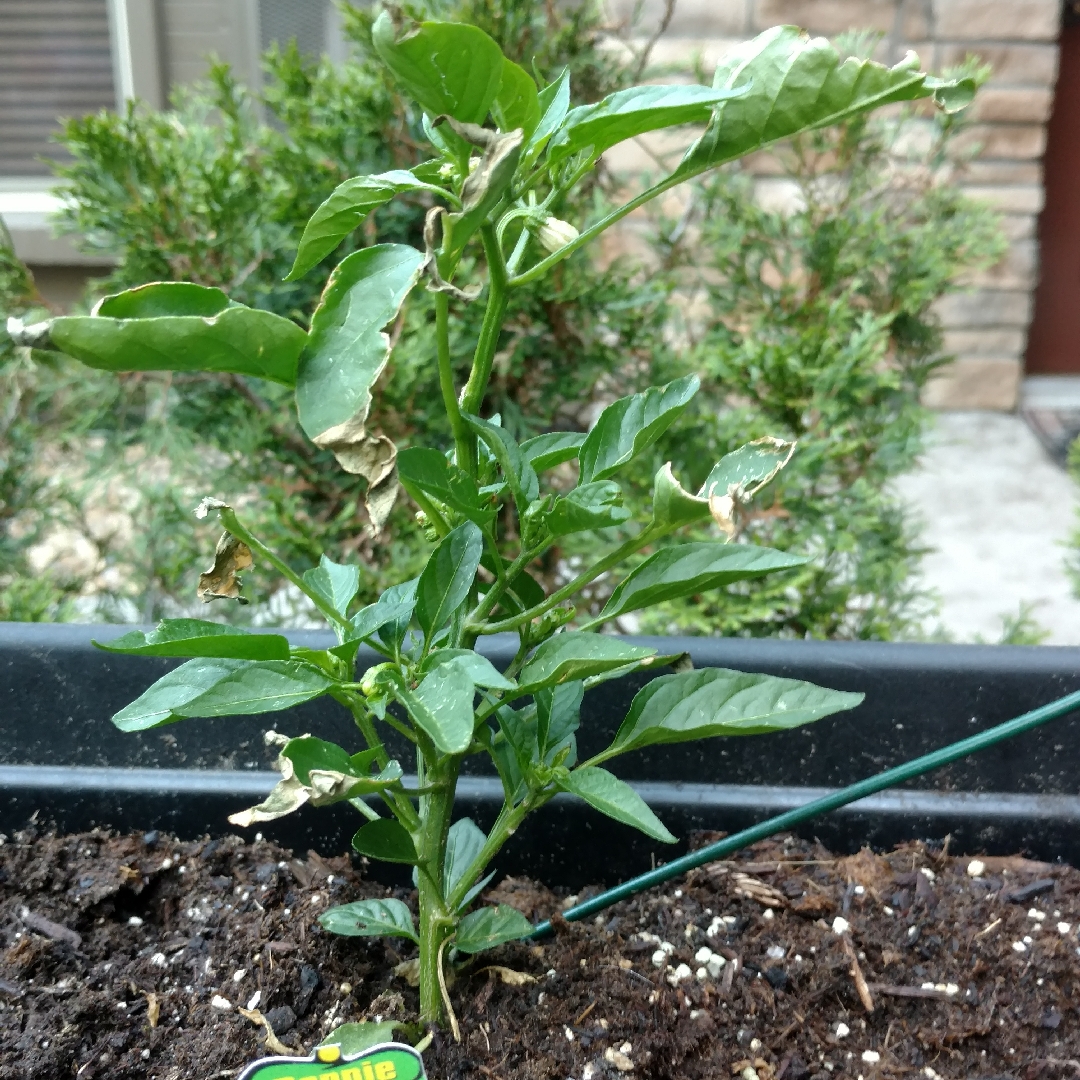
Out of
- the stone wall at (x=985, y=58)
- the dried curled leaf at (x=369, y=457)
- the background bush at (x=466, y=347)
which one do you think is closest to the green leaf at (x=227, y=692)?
the dried curled leaf at (x=369, y=457)

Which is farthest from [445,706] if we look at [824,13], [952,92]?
[824,13]

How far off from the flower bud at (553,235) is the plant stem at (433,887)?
1.00 feet

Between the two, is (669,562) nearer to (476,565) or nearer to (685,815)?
(476,565)

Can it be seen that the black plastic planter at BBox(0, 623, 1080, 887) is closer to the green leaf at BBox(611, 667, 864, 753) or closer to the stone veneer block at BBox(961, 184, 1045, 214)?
the green leaf at BBox(611, 667, 864, 753)

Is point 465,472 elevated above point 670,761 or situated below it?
above

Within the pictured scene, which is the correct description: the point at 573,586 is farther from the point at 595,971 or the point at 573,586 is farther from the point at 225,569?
the point at 595,971

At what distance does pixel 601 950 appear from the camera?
713mm

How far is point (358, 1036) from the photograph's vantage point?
1.95 feet

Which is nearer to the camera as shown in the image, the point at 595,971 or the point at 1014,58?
the point at 595,971

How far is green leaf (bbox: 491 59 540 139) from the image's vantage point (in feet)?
1.46

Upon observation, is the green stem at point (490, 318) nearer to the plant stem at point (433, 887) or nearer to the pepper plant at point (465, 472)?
the pepper plant at point (465, 472)

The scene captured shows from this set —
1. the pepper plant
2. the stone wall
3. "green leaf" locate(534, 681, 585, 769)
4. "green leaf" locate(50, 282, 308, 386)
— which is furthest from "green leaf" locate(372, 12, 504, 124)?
the stone wall

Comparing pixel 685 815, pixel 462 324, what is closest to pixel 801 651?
pixel 685 815

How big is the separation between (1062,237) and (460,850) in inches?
107
